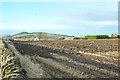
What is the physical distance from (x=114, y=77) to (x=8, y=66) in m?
4.48

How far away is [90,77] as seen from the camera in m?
6.82

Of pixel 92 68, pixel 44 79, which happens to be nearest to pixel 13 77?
Result: pixel 44 79

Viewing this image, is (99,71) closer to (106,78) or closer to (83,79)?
(106,78)

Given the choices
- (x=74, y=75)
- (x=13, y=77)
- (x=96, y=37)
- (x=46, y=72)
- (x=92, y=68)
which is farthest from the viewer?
(x=96, y=37)

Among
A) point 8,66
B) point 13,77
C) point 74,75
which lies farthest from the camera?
point 74,75

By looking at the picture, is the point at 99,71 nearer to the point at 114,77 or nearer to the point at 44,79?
the point at 114,77

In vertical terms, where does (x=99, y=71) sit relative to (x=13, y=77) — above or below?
below

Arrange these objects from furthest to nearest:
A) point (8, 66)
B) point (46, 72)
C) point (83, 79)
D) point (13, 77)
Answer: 1. point (46, 72)
2. point (83, 79)
3. point (8, 66)
4. point (13, 77)

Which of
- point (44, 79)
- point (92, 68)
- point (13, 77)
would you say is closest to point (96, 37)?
point (92, 68)

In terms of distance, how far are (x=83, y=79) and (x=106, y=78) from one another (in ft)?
3.50

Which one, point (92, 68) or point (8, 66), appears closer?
point (8, 66)

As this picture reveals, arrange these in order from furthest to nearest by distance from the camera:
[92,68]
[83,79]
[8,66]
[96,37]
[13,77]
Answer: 1. [96,37]
2. [92,68]
3. [83,79]
4. [8,66]
5. [13,77]

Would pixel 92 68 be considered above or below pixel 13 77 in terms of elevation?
below

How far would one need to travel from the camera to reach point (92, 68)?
860cm
